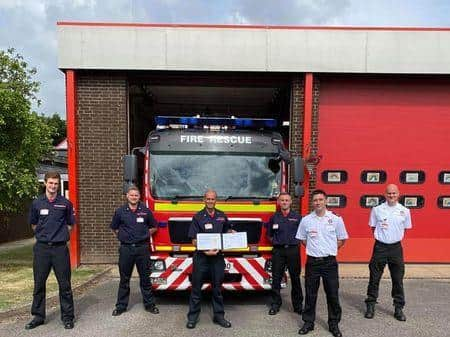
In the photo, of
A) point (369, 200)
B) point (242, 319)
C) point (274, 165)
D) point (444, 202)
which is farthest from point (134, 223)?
point (444, 202)

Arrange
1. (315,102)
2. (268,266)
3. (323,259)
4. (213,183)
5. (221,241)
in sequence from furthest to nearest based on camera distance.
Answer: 1. (315,102)
2. (213,183)
3. (268,266)
4. (221,241)
5. (323,259)

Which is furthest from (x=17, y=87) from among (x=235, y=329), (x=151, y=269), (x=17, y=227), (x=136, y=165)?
(x=17, y=227)

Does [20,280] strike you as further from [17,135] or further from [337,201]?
[337,201]

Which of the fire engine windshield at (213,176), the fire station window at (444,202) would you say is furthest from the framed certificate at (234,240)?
the fire station window at (444,202)

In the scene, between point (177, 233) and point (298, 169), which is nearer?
point (177, 233)

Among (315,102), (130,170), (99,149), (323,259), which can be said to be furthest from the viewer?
(315,102)

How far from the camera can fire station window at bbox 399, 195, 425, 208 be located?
970 centimetres

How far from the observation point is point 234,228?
615 centimetres

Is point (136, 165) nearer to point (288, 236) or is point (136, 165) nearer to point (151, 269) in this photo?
point (151, 269)

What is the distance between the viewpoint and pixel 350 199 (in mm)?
9672

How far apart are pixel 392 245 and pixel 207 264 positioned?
2.45 meters

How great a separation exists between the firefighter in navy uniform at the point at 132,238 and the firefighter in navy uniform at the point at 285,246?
1.65 meters

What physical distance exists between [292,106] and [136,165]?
4.16 metres

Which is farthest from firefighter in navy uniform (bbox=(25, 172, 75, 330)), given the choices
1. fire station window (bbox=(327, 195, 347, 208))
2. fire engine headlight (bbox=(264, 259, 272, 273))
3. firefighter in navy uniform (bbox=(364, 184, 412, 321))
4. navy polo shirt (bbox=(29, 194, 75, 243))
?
fire station window (bbox=(327, 195, 347, 208))
